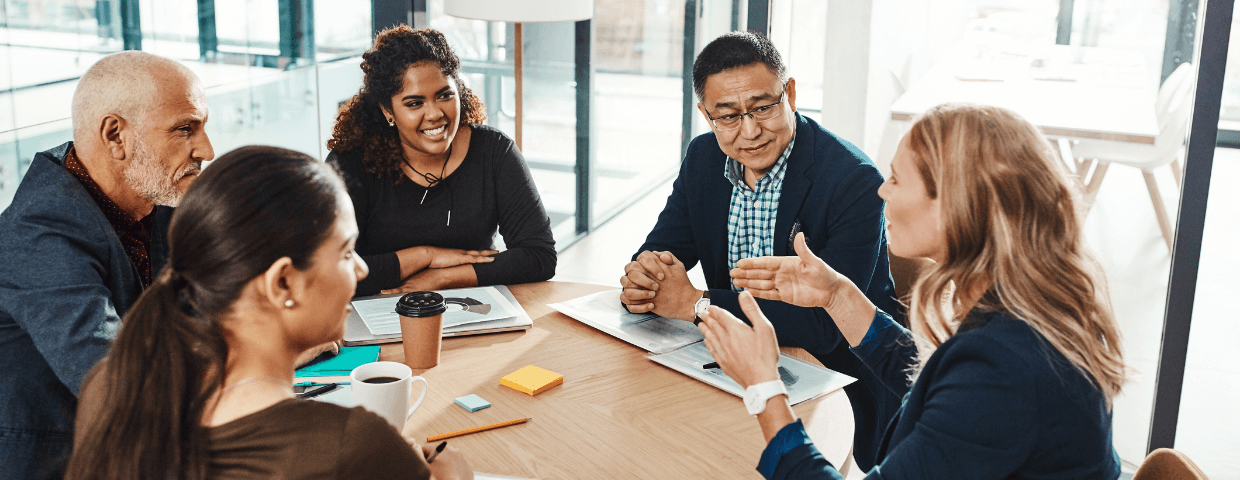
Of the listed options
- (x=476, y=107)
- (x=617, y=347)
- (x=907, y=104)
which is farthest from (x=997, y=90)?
(x=617, y=347)

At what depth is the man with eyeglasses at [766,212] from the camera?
1.98 m

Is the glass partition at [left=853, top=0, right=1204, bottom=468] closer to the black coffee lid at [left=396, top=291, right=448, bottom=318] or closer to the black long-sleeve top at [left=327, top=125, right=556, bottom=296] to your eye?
the black long-sleeve top at [left=327, top=125, right=556, bottom=296]

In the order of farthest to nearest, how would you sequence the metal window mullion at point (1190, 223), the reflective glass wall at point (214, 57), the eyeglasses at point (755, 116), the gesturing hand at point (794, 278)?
the metal window mullion at point (1190, 223), the reflective glass wall at point (214, 57), the eyeglasses at point (755, 116), the gesturing hand at point (794, 278)

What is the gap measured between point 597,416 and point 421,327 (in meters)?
0.38

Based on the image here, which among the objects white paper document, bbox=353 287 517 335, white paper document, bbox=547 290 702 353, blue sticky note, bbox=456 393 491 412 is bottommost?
blue sticky note, bbox=456 393 491 412

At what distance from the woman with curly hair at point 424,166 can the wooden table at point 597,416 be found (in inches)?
24.1

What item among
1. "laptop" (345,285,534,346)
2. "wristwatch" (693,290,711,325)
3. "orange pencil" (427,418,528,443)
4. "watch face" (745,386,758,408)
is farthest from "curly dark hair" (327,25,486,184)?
"watch face" (745,386,758,408)

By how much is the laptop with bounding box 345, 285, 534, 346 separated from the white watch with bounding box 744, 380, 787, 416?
2.31 feet

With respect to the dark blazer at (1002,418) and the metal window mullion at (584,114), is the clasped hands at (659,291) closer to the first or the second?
the dark blazer at (1002,418)

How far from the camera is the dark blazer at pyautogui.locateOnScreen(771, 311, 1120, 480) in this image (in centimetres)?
114

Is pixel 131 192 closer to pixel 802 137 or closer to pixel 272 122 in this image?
pixel 802 137

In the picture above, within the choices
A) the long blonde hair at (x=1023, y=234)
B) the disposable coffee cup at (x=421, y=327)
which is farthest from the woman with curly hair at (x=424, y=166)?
the long blonde hair at (x=1023, y=234)

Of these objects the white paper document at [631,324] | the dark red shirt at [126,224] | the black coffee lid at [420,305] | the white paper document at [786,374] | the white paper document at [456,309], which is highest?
the dark red shirt at [126,224]

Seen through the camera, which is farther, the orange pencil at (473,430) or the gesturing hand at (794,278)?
the gesturing hand at (794,278)
